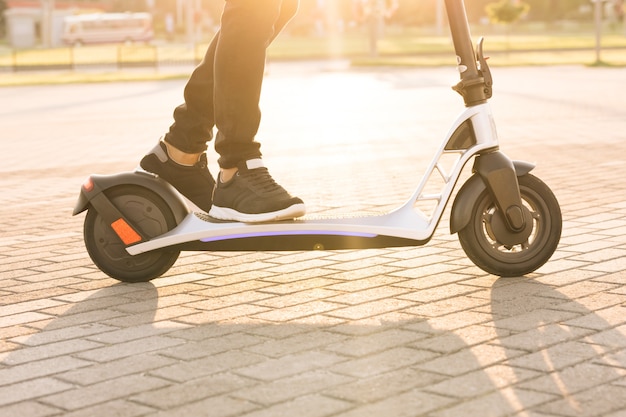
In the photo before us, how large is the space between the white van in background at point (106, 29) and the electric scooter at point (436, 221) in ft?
208

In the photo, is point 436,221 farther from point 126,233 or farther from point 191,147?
point 126,233

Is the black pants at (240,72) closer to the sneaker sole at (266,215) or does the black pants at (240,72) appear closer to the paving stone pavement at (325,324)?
the sneaker sole at (266,215)

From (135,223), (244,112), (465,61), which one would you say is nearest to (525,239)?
(465,61)

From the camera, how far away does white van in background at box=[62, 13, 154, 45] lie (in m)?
66.2

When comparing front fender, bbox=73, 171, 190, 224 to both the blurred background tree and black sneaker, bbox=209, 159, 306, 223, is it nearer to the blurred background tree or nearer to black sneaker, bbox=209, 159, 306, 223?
black sneaker, bbox=209, 159, 306, 223

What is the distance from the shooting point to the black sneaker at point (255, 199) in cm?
424

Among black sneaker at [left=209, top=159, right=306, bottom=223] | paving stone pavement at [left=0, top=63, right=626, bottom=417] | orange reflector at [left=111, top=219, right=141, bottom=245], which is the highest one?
black sneaker at [left=209, top=159, right=306, bottom=223]

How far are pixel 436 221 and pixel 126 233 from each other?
3.80ft

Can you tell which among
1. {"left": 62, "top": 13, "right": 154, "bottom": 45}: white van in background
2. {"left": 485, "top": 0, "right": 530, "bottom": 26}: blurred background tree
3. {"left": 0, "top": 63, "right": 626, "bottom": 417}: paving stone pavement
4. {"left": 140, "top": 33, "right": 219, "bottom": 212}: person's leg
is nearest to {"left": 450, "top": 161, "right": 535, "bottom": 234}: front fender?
{"left": 0, "top": 63, "right": 626, "bottom": 417}: paving stone pavement

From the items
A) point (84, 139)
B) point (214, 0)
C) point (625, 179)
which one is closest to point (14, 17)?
point (214, 0)

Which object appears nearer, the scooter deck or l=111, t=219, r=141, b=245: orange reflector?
the scooter deck

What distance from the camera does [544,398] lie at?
296cm

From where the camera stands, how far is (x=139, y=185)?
4.53 meters

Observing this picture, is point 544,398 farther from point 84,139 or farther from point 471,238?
point 84,139
